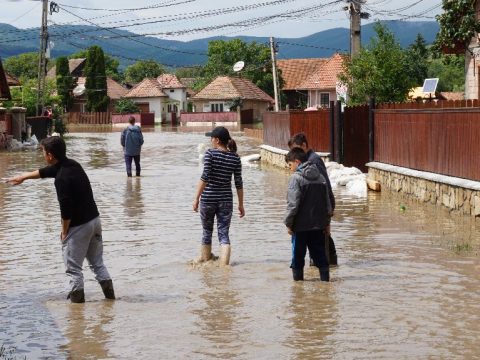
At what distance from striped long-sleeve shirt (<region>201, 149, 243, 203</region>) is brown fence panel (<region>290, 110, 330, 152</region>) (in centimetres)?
1565

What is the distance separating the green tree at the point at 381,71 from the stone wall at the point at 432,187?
6.96 m

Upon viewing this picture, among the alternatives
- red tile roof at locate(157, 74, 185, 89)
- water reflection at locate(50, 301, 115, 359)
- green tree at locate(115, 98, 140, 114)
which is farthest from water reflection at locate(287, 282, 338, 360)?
red tile roof at locate(157, 74, 185, 89)

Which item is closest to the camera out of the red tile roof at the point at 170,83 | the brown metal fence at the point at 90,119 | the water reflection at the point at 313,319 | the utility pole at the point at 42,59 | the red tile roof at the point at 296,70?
the water reflection at the point at 313,319

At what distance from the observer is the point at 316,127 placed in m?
27.2

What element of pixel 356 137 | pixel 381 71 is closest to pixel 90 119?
pixel 381 71

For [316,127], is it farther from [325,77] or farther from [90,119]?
[90,119]

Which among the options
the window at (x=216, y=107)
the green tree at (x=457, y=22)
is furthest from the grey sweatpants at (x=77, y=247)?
the window at (x=216, y=107)

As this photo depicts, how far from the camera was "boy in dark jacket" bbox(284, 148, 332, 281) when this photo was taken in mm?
9734

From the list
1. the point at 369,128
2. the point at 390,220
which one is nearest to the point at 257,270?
the point at 390,220

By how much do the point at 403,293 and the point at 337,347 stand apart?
88.7 inches

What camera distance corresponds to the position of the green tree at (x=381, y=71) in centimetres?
2877

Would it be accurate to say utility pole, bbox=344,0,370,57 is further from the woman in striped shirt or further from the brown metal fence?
the brown metal fence

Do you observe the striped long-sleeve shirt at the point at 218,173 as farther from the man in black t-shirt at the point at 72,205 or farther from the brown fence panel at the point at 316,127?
the brown fence panel at the point at 316,127

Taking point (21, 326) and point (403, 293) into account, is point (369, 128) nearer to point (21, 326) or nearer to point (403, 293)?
point (403, 293)
